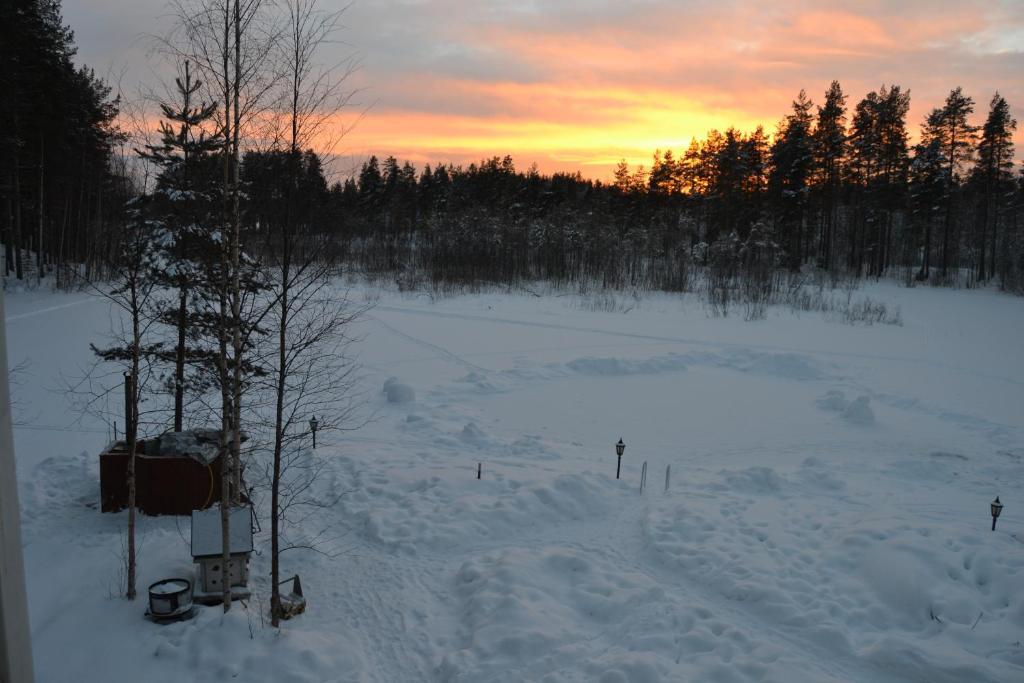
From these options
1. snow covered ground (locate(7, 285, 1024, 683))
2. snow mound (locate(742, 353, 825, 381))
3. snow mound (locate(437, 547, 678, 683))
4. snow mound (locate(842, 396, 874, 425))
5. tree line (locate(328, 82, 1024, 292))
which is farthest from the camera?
tree line (locate(328, 82, 1024, 292))

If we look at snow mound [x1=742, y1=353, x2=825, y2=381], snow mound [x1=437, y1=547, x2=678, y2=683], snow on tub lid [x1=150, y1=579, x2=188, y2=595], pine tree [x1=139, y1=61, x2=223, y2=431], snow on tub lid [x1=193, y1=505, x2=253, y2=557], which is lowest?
snow mound [x1=437, y1=547, x2=678, y2=683]

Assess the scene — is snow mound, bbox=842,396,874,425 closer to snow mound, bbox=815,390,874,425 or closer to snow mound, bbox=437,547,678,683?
snow mound, bbox=815,390,874,425

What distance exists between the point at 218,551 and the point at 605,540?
3933 millimetres

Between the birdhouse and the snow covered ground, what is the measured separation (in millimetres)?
232

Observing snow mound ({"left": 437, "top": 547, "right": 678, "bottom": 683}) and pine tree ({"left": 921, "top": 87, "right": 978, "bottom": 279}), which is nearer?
snow mound ({"left": 437, "top": 547, "right": 678, "bottom": 683})

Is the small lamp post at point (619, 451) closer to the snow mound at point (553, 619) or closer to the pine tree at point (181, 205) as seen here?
the snow mound at point (553, 619)

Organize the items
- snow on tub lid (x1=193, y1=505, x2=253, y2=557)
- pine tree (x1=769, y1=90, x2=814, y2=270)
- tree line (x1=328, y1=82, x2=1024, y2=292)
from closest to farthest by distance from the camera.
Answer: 1. snow on tub lid (x1=193, y1=505, x2=253, y2=557)
2. tree line (x1=328, y1=82, x2=1024, y2=292)
3. pine tree (x1=769, y1=90, x2=814, y2=270)

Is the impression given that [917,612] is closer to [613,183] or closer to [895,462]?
[895,462]

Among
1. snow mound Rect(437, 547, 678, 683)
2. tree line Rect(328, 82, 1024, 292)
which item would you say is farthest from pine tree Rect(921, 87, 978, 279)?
snow mound Rect(437, 547, 678, 683)

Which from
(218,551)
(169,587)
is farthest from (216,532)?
(169,587)

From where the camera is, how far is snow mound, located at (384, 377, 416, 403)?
12.6 meters

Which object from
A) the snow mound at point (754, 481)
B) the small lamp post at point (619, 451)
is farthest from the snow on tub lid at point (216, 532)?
the snow mound at point (754, 481)

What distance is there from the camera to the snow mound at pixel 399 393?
1256cm

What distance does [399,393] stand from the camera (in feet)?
41.3
